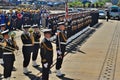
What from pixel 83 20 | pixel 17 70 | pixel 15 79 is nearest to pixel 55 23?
pixel 83 20

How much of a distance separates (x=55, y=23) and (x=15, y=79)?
12.2 meters

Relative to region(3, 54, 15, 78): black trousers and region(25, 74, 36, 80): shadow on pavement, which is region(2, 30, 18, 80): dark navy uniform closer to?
region(3, 54, 15, 78): black trousers

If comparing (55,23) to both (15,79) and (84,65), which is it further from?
(15,79)

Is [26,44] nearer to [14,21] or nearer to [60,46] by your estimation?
[60,46]

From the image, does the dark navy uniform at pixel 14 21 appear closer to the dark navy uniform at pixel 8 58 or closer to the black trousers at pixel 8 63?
the dark navy uniform at pixel 8 58

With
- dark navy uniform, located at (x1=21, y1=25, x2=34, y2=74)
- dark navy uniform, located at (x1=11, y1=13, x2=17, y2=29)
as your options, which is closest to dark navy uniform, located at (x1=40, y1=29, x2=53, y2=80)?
dark navy uniform, located at (x1=21, y1=25, x2=34, y2=74)

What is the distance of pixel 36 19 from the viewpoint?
34.3 m

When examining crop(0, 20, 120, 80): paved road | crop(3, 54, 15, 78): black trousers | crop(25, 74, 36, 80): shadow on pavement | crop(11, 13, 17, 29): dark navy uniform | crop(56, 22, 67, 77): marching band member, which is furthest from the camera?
crop(11, 13, 17, 29): dark navy uniform

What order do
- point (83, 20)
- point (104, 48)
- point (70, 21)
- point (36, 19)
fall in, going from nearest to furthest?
point (104, 48), point (70, 21), point (83, 20), point (36, 19)

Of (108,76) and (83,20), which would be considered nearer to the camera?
(108,76)

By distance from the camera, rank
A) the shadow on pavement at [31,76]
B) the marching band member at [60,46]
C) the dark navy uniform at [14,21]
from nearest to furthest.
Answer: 1. the shadow on pavement at [31,76]
2. the marching band member at [60,46]
3. the dark navy uniform at [14,21]

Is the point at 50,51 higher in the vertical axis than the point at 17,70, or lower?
higher

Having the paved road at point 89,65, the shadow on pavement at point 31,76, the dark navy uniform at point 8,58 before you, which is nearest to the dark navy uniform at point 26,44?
the shadow on pavement at point 31,76

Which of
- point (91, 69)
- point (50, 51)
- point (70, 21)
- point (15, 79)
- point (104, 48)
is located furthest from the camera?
point (70, 21)
